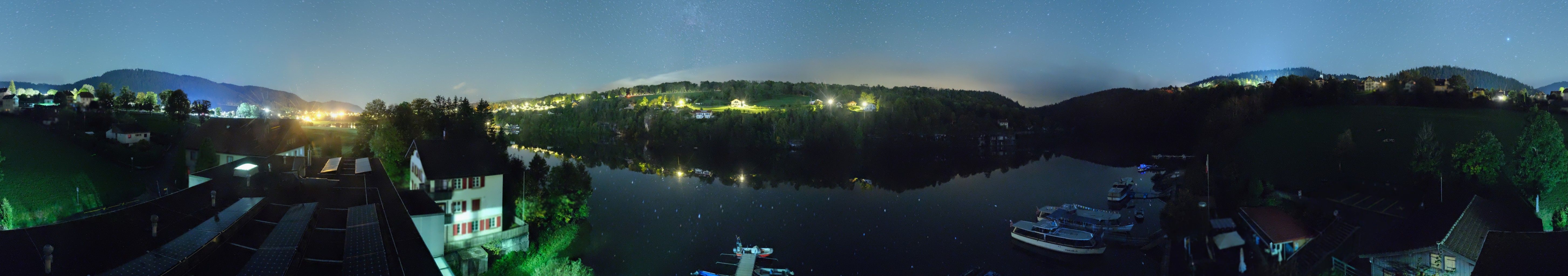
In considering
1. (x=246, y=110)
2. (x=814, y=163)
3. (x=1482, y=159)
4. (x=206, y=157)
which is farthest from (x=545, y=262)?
(x=814, y=163)

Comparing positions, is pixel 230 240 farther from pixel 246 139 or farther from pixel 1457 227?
pixel 246 139

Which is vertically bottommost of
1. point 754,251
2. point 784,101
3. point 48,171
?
point 754,251

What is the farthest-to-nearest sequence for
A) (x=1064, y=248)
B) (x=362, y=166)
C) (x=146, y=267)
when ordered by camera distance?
(x=1064, y=248) → (x=362, y=166) → (x=146, y=267)

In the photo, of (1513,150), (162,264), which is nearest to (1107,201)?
(1513,150)

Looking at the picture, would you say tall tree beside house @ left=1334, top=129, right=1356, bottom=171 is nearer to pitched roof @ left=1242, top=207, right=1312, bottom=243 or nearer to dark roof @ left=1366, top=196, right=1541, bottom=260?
dark roof @ left=1366, top=196, right=1541, bottom=260

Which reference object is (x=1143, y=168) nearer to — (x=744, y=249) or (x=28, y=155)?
(x=744, y=249)

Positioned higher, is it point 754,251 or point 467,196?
point 467,196

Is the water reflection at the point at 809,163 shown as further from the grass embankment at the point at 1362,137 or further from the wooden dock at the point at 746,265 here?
the grass embankment at the point at 1362,137
